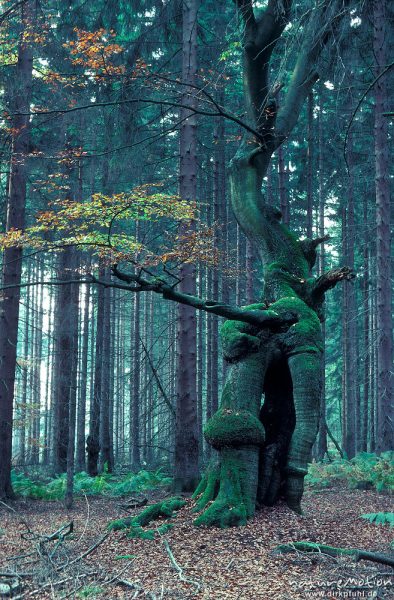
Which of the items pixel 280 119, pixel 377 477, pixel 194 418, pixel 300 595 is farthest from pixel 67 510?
pixel 280 119

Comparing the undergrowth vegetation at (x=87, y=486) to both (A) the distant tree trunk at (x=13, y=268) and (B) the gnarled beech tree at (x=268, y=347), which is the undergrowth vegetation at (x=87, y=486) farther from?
(B) the gnarled beech tree at (x=268, y=347)

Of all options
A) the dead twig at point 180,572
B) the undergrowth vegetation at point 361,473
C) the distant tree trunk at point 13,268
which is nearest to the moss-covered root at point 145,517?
the dead twig at point 180,572

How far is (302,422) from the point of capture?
7.75 metres

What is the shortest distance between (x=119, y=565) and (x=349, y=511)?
16.7 feet

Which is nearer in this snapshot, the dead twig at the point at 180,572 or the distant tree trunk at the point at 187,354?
the dead twig at the point at 180,572

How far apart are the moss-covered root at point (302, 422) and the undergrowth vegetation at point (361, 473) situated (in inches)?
198

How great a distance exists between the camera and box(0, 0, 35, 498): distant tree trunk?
39.9ft

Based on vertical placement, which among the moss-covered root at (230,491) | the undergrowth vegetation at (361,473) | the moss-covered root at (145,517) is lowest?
the undergrowth vegetation at (361,473)

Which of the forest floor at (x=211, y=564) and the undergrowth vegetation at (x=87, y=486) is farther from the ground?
the forest floor at (x=211, y=564)

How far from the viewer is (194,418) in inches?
485

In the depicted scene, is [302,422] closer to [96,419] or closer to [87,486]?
[87,486]

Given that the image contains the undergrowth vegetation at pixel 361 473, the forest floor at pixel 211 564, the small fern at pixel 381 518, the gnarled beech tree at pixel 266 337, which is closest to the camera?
the forest floor at pixel 211 564

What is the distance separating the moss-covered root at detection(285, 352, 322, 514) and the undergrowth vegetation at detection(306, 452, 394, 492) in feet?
16.5

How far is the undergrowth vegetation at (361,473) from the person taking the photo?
12469mm
